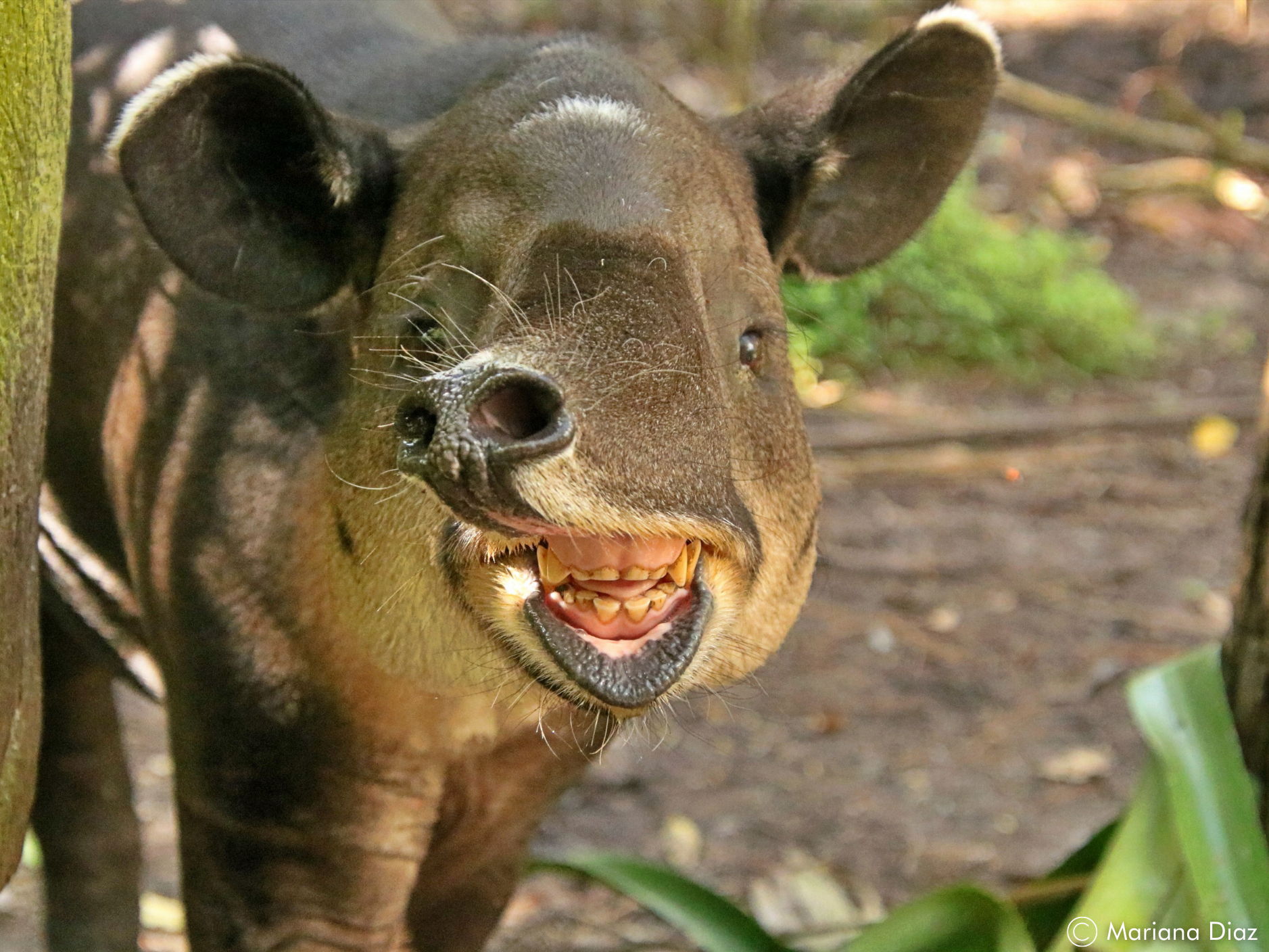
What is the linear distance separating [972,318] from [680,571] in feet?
21.4

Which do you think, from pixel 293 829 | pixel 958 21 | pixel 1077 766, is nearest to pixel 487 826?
pixel 293 829

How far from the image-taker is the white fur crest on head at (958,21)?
3.23 m

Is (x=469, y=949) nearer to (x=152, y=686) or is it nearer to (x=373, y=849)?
(x=373, y=849)

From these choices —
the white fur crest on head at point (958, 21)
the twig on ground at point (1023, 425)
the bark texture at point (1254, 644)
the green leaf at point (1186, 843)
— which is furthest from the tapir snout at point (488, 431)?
the twig on ground at point (1023, 425)

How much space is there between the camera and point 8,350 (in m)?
2.54

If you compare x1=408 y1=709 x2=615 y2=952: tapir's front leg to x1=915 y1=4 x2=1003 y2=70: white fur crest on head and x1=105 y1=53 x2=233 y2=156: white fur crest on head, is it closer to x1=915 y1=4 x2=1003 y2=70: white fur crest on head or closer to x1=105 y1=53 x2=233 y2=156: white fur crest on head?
x1=105 y1=53 x2=233 y2=156: white fur crest on head

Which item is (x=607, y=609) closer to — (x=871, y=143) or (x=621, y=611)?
(x=621, y=611)

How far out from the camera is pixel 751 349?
302 centimetres

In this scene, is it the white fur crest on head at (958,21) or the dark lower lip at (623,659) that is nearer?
the dark lower lip at (623,659)

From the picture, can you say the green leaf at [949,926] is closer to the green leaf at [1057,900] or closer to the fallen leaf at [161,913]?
the green leaf at [1057,900]

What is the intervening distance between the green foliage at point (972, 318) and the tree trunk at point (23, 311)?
20.1 feet

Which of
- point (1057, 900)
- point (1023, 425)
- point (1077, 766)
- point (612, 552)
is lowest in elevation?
point (1023, 425)

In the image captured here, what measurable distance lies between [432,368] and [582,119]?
0.55 metres

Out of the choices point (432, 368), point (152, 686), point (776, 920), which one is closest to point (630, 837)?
point (776, 920)
